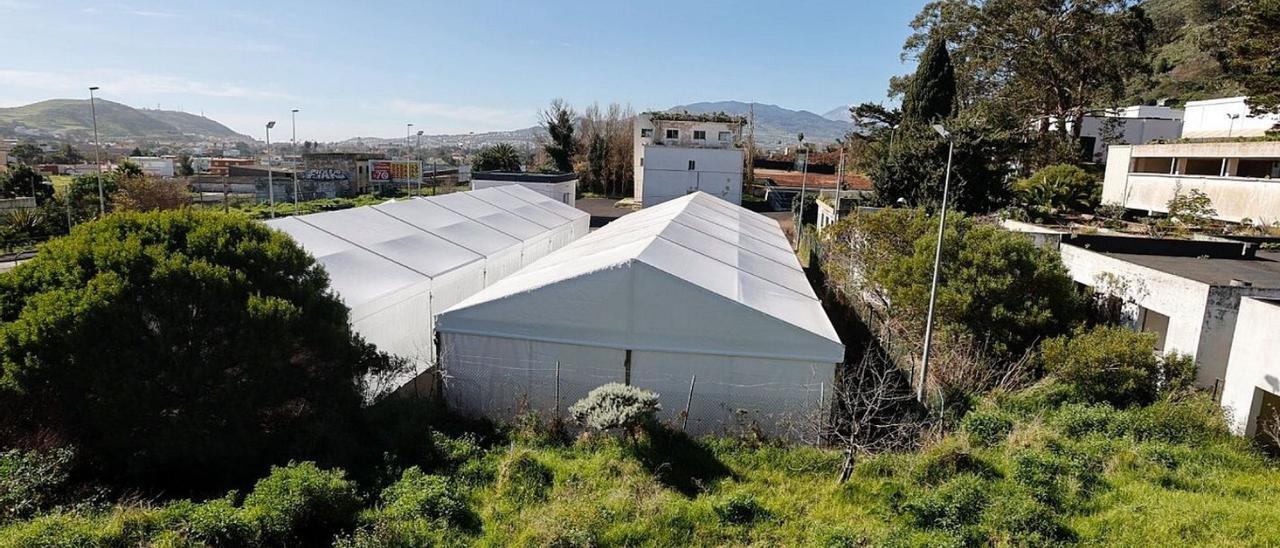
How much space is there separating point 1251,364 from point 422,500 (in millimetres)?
11399

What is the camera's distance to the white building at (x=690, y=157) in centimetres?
4359

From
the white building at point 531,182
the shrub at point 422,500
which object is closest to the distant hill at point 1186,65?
the white building at point 531,182

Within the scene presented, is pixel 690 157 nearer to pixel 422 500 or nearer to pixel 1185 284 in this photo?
pixel 1185 284

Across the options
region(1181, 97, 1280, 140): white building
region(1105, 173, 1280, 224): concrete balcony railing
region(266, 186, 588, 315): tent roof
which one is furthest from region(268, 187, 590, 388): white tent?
region(1181, 97, 1280, 140): white building

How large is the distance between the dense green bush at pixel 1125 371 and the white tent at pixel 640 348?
411cm

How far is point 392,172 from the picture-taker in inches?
2293

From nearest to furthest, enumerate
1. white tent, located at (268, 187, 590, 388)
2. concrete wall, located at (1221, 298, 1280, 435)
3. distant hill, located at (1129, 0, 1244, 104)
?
concrete wall, located at (1221, 298, 1280, 435) < white tent, located at (268, 187, 590, 388) < distant hill, located at (1129, 0, 1244, 104)

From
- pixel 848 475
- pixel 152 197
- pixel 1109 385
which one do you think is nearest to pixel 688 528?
pixel 848 475

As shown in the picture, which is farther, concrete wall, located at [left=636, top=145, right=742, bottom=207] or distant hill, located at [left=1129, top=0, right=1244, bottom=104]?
distant hill, located at [left=1129, top=0, right=1244, bottom=104]

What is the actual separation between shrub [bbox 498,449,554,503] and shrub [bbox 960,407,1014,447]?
19.2 ft

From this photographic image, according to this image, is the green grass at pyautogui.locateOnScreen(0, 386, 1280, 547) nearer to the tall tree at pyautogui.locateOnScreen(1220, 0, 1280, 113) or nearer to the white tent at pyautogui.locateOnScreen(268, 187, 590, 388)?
the white tent at pyautogui.locateOnScreen(268, 187, 590, 388)

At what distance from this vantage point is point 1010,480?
7859 mm

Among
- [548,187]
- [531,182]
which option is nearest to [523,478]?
[548,187]

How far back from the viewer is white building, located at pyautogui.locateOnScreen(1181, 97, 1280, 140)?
30.6 m
